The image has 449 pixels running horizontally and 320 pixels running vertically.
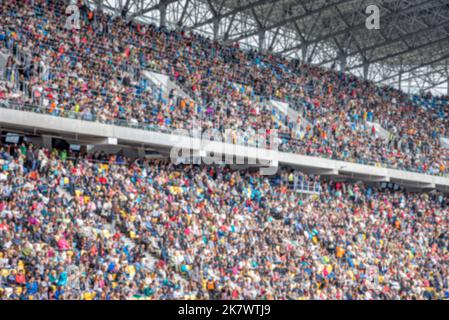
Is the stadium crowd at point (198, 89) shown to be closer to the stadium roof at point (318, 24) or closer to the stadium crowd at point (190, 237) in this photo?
the stadium crowd at point (190, 237)

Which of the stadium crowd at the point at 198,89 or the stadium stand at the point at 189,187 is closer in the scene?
the stadium stand at the point at 189,187

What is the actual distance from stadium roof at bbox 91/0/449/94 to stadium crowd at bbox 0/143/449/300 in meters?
10.2

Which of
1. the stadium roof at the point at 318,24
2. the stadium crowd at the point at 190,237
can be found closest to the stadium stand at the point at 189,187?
the stadium crowd at the point at 190,237

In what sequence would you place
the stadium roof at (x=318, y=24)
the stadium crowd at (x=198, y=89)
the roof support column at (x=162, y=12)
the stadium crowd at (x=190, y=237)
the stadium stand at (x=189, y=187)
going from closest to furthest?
the stadium crowd at (x=190, y=237), the stadium stand at (x=189, y=187), the stadium crowd at (x=198, y=89), the roof support column at (x=162, y=12), the stadium roof at (x=318, y=24)

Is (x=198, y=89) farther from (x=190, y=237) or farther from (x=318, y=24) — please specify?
(x=318, y=24)

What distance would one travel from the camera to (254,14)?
123ft

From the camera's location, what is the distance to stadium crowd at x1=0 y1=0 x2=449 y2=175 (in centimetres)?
2378

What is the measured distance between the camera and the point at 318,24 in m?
42.3

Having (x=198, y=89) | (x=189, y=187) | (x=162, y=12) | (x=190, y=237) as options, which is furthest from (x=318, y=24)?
(x=190, y=237)

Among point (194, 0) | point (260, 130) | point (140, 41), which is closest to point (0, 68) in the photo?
point (140, 41)

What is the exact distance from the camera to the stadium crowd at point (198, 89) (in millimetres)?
23781

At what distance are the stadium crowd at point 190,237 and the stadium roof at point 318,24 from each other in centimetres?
1019

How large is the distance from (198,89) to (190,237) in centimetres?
838

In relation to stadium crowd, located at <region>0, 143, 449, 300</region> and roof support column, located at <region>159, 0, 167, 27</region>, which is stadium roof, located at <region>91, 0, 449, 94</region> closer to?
roof support column, located at <region>159, 0, 167, 27</region>
